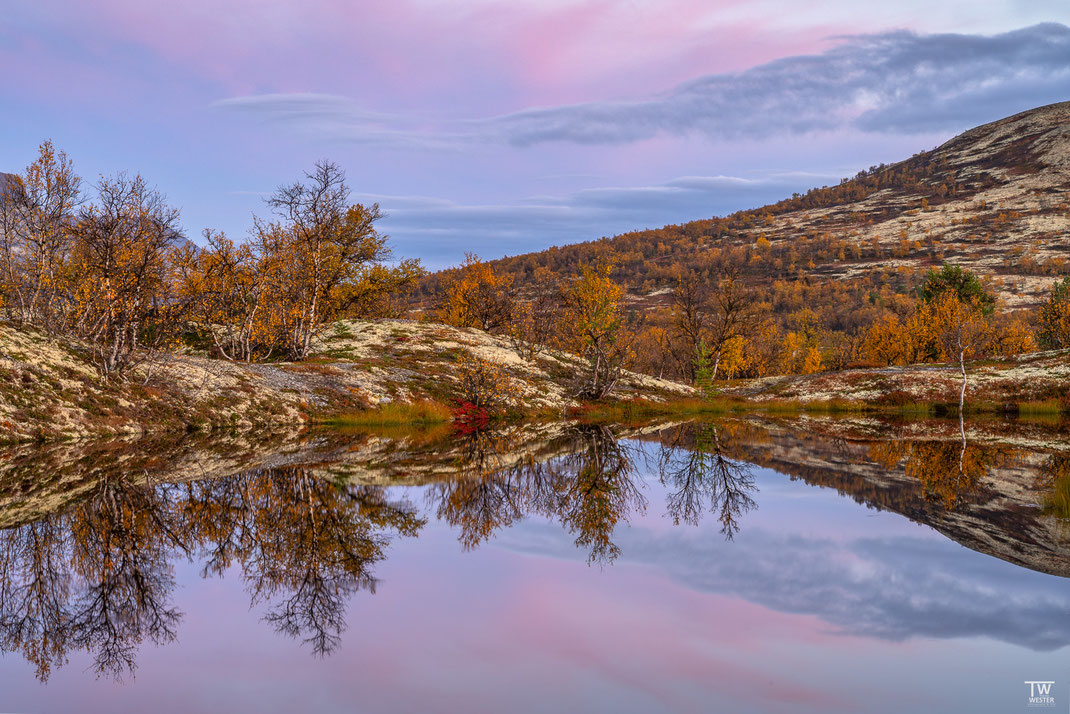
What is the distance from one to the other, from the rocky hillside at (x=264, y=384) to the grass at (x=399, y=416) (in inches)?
29.7

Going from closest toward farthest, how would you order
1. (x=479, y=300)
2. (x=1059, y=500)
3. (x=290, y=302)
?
(x=1059, y=500) < (x=290, y=302) < (x=479, y=300)

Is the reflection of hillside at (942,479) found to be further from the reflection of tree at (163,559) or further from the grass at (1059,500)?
the reflection of tree at (163,559)

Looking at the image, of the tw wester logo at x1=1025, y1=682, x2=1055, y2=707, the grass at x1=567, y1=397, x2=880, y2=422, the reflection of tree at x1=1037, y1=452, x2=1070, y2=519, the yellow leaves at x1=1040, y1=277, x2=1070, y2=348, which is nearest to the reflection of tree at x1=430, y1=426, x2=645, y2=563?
the tw wester logo at x1=1025, y1=682, x2=1055, y2=707

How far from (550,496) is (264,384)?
24.5 metres

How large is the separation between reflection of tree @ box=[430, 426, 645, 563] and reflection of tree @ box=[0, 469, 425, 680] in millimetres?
1368

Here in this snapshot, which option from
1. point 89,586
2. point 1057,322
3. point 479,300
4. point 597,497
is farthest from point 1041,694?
point 1057,322

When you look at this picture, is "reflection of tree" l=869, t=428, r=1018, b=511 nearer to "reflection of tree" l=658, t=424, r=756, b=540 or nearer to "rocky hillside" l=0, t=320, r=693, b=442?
"reflection of tree" l=658, t=424, r=756, b=540

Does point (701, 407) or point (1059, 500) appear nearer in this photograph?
point (1059, 500)

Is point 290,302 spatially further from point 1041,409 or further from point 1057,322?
point 1057,322

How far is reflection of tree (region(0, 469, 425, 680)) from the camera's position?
23.4ft

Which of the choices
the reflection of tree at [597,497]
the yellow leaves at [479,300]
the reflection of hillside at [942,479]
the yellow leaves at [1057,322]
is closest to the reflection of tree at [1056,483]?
the reflection of hillside at [942,479]

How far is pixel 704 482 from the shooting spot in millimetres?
18500

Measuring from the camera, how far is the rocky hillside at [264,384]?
24906 mm

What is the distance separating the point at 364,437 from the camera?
2861cm
